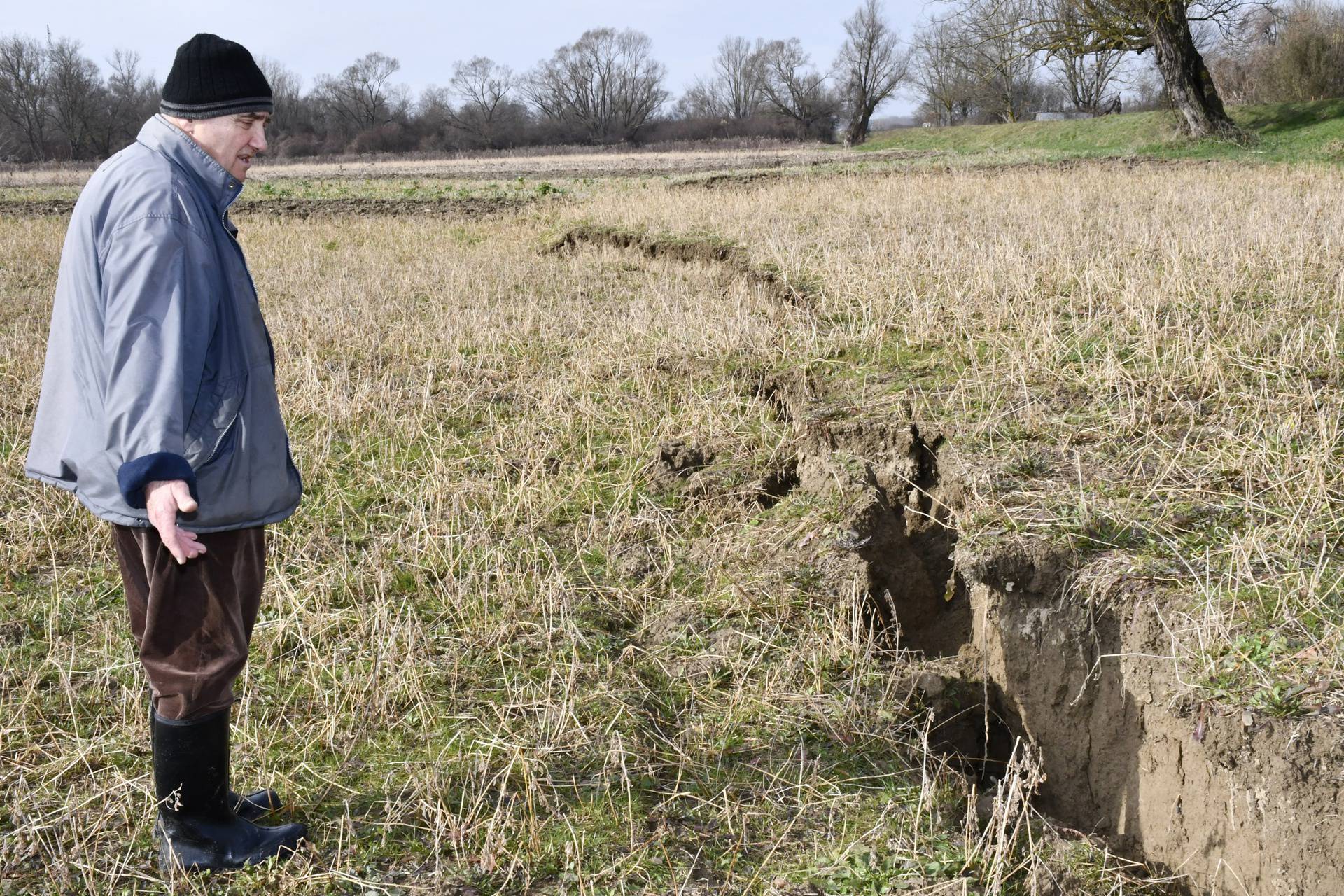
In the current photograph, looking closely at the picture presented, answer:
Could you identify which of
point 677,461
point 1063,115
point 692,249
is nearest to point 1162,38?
point 692,249

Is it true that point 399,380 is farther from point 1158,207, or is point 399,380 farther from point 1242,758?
point 1158,207

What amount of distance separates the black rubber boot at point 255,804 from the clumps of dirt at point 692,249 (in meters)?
5.51

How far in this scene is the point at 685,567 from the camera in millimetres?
4543

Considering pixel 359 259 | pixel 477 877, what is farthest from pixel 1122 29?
pixel 477 877

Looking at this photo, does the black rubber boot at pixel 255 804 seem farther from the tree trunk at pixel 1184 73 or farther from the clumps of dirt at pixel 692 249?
the tree trunk at pixel 1184 73

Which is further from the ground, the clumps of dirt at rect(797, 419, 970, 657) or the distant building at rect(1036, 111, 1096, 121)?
the distant building at rect(1036, 111, 1096, 121)

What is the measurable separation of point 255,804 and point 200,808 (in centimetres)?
29

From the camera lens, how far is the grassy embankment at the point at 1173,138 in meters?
20.9

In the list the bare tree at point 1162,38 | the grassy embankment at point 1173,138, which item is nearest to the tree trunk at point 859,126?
the grassy embankment at point 1173,138

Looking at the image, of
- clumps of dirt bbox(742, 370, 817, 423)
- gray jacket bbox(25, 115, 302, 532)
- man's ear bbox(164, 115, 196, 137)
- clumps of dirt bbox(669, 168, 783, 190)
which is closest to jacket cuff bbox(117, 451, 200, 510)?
gray jacket bbox(25, 115, 302, 532)

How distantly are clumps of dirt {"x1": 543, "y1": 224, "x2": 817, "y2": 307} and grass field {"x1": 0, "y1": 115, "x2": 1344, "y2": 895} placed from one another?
0.14m

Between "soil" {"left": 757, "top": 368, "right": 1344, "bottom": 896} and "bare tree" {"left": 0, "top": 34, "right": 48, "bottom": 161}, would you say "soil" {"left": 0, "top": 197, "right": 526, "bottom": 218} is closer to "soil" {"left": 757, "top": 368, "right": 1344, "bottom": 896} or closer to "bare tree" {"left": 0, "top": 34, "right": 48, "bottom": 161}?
"soil" {"left": 757, "top": 368, "right": 1344, "bottom": 896}

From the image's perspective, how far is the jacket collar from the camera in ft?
8.07

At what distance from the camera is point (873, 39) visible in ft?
209
